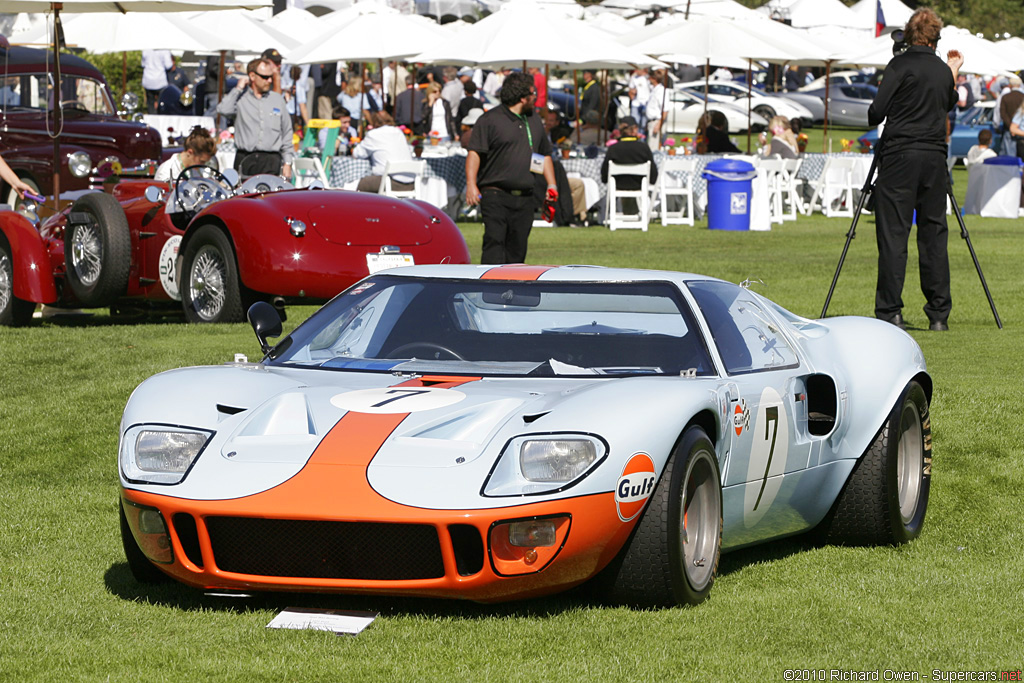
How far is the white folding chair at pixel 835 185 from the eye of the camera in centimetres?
2211

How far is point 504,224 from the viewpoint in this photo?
10945 mm

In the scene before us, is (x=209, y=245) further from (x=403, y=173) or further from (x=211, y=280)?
(x=403, y=173)

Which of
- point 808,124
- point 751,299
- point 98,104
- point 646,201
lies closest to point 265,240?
point 751,299

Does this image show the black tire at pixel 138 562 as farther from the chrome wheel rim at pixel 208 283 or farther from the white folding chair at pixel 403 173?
the white folding chair at pixel 403 173

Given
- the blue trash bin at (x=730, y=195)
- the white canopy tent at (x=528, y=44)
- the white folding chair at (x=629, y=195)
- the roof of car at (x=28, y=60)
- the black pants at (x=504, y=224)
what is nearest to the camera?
the black pants at (x=504, y=224)

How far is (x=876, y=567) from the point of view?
524 centimetres

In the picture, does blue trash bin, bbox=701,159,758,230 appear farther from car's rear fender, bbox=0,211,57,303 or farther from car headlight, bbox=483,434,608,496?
car headlight, bbox=483,434,608,496

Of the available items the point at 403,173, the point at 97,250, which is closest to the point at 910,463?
the point at 97,250

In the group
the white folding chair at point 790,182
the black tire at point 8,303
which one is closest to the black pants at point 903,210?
the black tire at point 8,303

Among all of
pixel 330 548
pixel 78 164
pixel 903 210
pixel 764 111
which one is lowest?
pixel 764 111

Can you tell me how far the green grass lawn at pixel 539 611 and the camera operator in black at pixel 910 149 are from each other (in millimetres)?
2588

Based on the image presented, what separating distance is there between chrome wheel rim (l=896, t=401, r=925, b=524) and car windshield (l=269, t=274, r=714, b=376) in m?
1.07

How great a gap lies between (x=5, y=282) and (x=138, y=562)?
6971 millimetres

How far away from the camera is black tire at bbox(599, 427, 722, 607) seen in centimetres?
436
